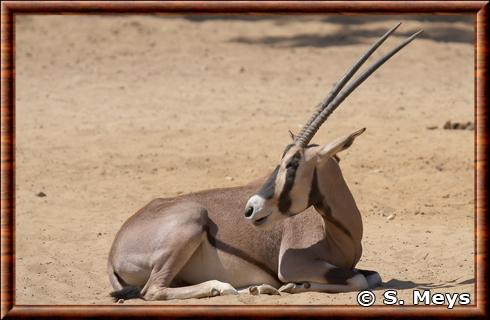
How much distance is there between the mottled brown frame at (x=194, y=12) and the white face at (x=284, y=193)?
0.68m

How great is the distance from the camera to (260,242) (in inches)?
312

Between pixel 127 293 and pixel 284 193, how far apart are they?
4.92ft

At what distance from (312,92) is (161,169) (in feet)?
14.1

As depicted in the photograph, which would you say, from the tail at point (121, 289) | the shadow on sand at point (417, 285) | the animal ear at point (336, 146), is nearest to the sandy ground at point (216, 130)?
the shadow on sand at point (417, 285)

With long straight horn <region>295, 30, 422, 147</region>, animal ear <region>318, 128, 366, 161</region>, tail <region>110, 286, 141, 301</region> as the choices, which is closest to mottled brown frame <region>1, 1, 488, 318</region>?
long straight horn <region>295, 30, 422, 147</region>

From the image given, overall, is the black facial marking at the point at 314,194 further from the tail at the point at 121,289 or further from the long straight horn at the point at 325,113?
the tail at the point at 121,289

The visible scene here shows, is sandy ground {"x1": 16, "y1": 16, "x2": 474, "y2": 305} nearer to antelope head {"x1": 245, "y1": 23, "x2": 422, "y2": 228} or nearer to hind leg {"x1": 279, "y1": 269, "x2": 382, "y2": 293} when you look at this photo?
hind leg {"x1": 279, "y1": 269, "x2": 382, "y2": 293}

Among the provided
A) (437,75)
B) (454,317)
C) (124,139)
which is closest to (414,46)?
(437,75)

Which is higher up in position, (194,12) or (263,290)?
(194,12)

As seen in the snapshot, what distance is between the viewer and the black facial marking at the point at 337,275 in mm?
7621

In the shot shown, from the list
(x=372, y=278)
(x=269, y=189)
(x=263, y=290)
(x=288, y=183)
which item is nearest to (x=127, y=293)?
(x=263, y=290)

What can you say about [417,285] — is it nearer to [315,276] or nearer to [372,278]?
[372,278]

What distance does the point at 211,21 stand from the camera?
21656 millimetres

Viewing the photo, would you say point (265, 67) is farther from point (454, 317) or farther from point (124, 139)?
point (454, 317)
